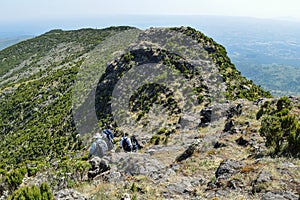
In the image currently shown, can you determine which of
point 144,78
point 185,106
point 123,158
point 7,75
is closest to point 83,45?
point 7,75

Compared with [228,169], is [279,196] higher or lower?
higher

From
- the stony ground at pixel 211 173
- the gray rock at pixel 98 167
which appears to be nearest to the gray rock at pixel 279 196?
the stony ground at pixel 211 173

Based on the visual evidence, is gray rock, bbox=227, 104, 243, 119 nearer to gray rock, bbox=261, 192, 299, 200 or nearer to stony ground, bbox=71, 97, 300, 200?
stony ground, bbox=71, 97, 300, 200

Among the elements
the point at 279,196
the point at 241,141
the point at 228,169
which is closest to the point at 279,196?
the point at 279,196

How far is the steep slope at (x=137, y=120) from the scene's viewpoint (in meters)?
12.7

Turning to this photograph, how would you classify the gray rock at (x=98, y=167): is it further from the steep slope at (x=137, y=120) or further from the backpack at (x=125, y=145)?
the backpack at (x=125, y=145)

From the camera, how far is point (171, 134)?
21.4 meters

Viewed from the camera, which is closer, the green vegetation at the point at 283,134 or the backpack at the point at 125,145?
the green vegetation at the point at 283,134

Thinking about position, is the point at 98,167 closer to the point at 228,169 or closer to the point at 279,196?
the point at 228,169

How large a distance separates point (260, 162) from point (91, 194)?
20.9 ft

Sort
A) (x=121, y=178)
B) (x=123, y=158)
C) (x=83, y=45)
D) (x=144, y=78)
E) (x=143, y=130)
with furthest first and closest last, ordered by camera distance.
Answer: (x=83, y=45) → (x=144, y=78) → (x=143, y=130) → (x=123, y=158) → (x=121, y=178)

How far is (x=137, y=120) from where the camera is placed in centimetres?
2761

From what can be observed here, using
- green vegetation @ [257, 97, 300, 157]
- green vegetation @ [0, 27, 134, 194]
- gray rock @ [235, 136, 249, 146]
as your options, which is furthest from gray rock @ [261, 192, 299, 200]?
green vegetation @ [0, 27, 134, 194]

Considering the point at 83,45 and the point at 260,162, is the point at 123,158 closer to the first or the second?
the point at 260,162
